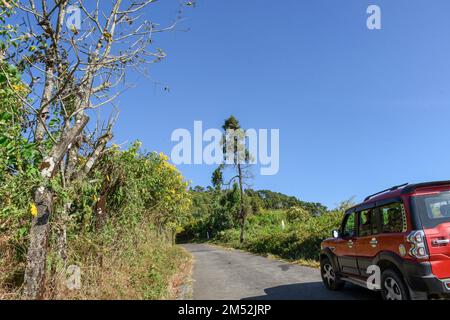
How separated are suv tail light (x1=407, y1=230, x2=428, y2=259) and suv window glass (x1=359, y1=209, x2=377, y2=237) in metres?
1.38

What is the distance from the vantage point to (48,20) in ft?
23.3

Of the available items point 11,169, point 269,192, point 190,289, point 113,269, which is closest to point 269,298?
point 190,289

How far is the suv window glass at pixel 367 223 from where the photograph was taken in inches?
278

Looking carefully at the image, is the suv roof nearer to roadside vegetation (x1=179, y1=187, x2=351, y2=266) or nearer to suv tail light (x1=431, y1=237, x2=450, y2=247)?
suv tail light (x1=431, y1=237, x2=450, y2=247)

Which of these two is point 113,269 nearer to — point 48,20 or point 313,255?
point 48,20

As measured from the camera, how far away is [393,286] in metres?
6.02

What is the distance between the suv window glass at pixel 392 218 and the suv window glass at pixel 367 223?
1.19 feet

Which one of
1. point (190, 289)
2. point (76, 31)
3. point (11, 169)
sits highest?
point (76, 31)

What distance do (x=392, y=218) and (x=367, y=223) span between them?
43.3 inches

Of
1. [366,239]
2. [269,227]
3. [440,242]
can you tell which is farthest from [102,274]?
[269,227]

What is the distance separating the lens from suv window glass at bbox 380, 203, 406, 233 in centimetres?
601

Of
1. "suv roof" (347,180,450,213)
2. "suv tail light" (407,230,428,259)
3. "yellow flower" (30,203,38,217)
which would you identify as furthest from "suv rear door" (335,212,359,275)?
"yellow flower" (30,203,38,217)

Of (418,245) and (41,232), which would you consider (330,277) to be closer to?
(418,245)
